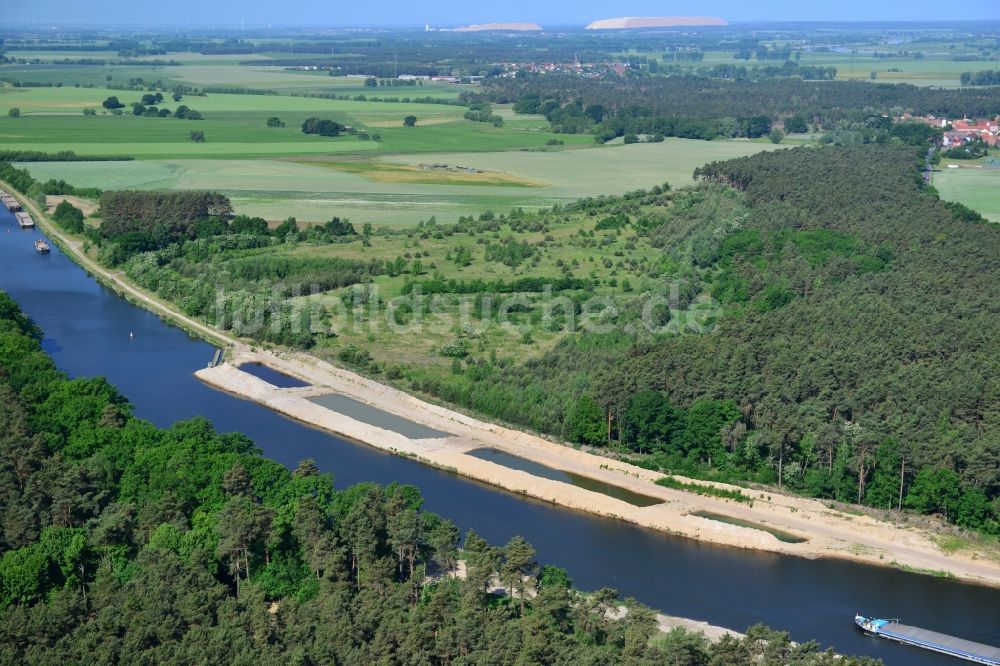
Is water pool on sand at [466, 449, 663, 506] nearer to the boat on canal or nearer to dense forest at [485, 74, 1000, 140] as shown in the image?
the boat on canal

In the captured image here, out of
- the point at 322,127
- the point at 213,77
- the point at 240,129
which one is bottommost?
the point at 240,129

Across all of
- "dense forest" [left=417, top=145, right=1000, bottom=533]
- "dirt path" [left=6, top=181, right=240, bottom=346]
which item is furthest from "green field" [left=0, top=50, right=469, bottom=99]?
"dense forest" [left=417, top=145, right=1000, bottom=533]

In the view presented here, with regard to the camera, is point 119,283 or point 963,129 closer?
point 119,283

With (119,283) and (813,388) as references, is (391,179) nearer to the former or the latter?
(119,283)

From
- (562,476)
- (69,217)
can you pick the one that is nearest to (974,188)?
(69,217)

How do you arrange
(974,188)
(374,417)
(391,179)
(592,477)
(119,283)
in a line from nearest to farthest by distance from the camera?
(592,477)
(374,417)
(119,283)
(974,188)
(391,179)

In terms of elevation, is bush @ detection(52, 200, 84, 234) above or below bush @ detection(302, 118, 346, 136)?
below

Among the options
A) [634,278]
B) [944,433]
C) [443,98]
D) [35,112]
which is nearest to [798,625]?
[944,433]

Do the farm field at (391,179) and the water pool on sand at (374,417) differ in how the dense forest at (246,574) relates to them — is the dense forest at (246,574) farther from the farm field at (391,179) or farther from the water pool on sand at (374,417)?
the farm field at (391,179)
